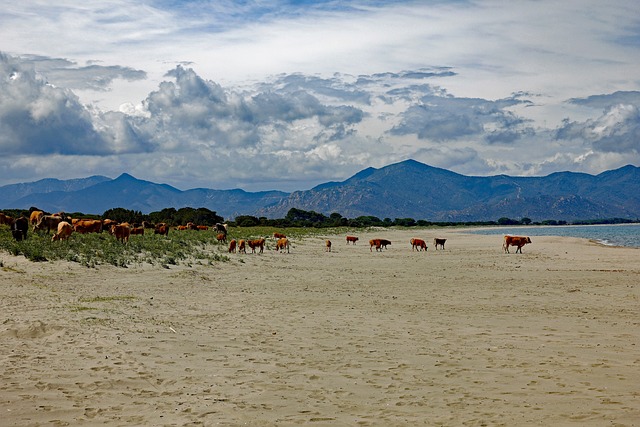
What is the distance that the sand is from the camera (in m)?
6.94

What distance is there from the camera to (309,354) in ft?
32.0

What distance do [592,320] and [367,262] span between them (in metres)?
18.1

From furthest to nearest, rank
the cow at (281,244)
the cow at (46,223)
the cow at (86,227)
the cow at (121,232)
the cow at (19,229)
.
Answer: the cow at (281,244) → the cow at (86,227) → the cow at (46,223) → the cow at (121,232) → the cow at (19,229)

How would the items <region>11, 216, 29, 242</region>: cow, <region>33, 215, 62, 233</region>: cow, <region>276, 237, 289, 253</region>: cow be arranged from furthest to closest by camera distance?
<region>276, 237, 289, 253</region>: cow, <region>33, 215, 62, 233</region>: cow, <region>11, 216, 29, 242</region>: cow

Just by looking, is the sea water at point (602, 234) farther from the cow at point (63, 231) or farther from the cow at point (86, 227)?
the cow at point (63, 231)

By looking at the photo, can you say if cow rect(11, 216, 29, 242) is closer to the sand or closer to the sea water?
the sand

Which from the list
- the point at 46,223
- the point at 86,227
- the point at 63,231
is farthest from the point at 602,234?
the point at 63,231

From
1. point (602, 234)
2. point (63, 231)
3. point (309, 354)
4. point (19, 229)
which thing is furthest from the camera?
point (602, 234)

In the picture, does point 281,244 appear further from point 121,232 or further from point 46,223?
point 46,223

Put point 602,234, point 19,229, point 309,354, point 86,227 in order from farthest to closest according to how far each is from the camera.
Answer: point 602,234
point 86,227
point 19,229
point 309,354

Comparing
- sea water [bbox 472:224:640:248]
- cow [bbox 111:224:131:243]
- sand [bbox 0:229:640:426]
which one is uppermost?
cow [bbox 111:224:131:243]

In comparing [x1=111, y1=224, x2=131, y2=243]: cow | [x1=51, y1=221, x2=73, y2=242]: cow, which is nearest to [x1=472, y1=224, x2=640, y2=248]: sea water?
[x1=111, y1=224, x2=131, y2=243]: cow

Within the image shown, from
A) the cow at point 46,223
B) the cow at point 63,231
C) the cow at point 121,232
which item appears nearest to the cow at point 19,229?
the cow at point 63,231

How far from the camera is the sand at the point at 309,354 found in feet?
22.8
